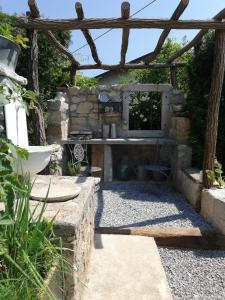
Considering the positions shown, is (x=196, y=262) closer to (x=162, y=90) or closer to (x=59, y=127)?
(x=59, y=127)

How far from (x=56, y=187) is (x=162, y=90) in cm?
416

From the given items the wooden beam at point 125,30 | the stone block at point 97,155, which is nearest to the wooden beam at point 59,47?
the wooden beam at point 125,30

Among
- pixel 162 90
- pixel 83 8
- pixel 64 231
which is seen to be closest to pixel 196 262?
pixel 64 231

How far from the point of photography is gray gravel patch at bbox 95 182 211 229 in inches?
147

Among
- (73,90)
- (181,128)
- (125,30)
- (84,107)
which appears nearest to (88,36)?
(125,30)

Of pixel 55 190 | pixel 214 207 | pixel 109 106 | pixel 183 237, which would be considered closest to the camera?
pixel 55 190

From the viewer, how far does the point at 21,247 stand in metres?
1.47

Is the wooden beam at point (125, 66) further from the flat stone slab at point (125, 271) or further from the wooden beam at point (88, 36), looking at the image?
the flat stone slab at point (125, 271)

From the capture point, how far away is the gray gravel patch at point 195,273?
7.96 feet

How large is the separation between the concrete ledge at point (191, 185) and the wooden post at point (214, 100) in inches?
8.7

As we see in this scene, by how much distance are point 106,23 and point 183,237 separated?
8.34 feet

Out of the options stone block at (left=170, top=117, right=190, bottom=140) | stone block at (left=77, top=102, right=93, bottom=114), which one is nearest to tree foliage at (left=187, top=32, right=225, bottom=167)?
stone block at (left=170, top=117, right=190, bottom=140)

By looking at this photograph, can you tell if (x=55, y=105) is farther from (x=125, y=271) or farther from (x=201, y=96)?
(x=125, y=271)

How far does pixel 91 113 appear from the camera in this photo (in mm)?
6004
